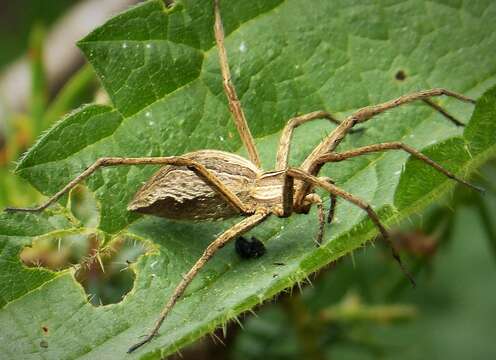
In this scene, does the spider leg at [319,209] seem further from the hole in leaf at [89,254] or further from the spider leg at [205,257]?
the hole in leaf at [89,254]

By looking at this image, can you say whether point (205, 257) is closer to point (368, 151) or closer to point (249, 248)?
point (249, 248)

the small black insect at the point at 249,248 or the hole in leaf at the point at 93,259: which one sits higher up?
the hole in leaf at the point at 93,259

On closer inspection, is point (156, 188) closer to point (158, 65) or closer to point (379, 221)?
point (158, 65)

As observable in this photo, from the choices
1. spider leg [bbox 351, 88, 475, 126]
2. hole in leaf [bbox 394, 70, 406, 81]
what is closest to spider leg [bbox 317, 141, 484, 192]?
spider leg [bbox 351, 88, 475, 126]

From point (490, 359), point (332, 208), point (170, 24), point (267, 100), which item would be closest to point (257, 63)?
point (267, 100)

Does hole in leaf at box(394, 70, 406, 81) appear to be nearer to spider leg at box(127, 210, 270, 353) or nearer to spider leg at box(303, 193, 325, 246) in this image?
spider leg at box(303, 193, 325, 246)

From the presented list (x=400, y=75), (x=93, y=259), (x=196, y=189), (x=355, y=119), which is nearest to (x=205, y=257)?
(x=196, y=189)

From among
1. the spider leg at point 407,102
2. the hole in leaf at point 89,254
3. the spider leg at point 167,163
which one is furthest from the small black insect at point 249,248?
the spider leg at point 407,102
